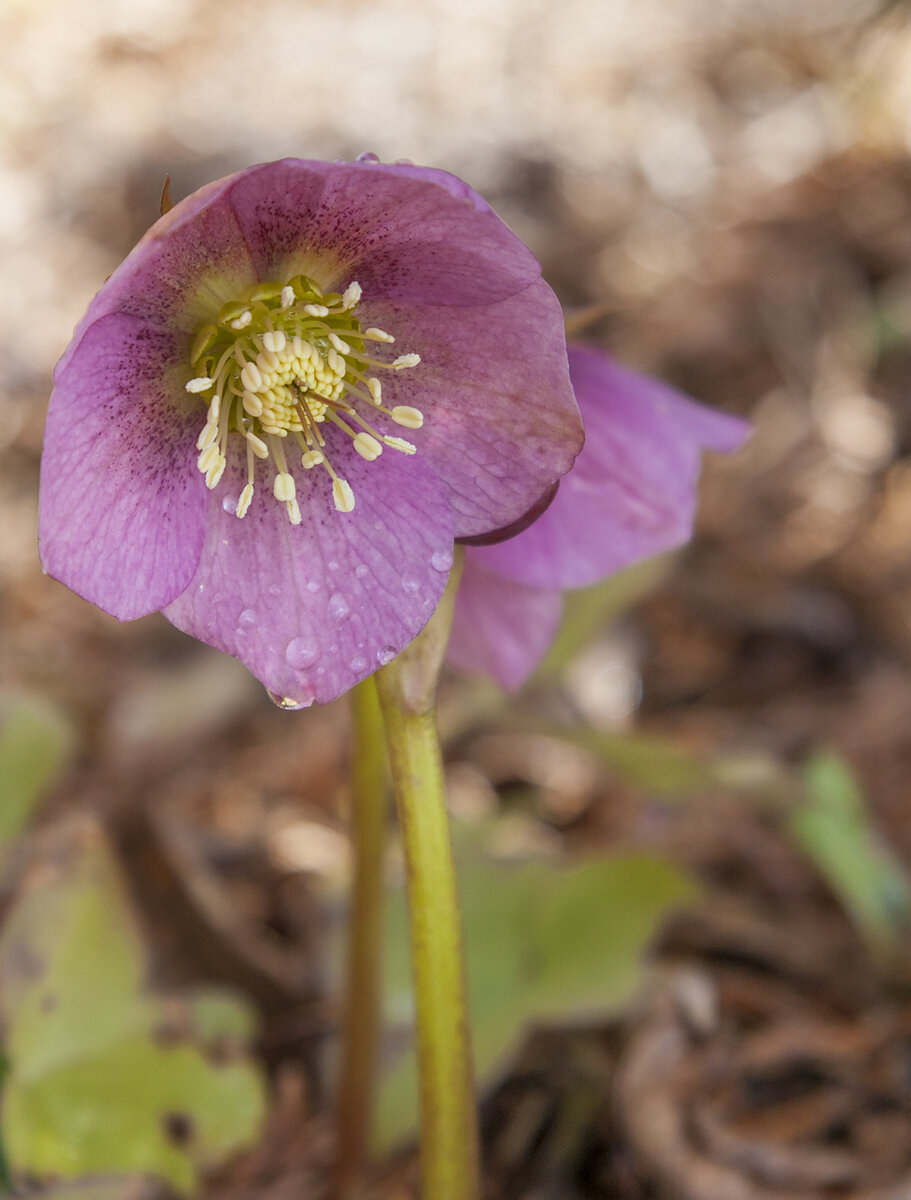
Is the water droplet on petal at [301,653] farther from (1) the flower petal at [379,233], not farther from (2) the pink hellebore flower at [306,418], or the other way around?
(1) the flower petal at [379,233]

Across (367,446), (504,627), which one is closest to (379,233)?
(367,446)

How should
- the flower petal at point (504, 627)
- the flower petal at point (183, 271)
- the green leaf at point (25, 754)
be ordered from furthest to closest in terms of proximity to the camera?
1. the green leaf at point (25, 754)
2. the flower petal at point (504, 627)
3. the flower petal at point (183, 271)

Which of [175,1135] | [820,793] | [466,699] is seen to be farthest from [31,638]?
[820,793]

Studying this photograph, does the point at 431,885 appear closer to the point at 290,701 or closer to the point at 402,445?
the point at 290,701

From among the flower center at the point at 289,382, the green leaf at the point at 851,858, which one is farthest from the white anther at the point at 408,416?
the green leaf at the point at 851,858

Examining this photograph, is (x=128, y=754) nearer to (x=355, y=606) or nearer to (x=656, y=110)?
(x=355, y=606)

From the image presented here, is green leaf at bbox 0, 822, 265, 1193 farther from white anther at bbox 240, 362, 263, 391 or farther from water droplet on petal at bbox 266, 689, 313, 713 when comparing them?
white anther at bbox 240, 362, 263, 391
